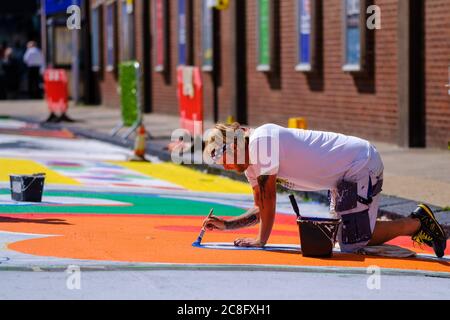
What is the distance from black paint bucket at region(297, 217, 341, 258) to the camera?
366 inches

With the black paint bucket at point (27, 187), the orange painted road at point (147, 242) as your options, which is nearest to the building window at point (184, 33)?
the black paint bucket at point (27, 187)

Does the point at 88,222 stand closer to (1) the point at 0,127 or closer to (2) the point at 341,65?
(2) the point at 341,65

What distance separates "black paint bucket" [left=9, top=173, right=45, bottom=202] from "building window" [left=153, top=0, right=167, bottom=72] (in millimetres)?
19426

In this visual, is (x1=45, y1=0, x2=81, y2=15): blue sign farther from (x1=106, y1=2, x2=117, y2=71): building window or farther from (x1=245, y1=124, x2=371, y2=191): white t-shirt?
(x1=245, y1=124, x2=371, y2=191): white t-shirt

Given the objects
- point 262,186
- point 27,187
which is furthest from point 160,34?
point 262,186

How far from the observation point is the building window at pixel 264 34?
24.5 metres

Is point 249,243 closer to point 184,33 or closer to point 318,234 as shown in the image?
point 318,234

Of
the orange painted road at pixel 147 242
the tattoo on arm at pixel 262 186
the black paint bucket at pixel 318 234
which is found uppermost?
the tattoo on arm at pixel 262 186

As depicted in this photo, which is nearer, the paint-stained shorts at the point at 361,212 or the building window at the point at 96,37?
the paint-stained shorts at the point at 361,212

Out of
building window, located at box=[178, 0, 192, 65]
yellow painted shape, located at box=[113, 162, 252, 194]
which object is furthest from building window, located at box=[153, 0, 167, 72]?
yellow painted shape, located at box=[113, 162, 252, 194]

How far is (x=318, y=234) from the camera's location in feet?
30.6

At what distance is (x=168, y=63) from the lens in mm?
31797

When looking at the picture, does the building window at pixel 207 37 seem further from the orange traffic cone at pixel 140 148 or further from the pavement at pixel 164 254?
the pavement at pixel 164 254

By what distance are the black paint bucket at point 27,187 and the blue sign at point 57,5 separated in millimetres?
26629
